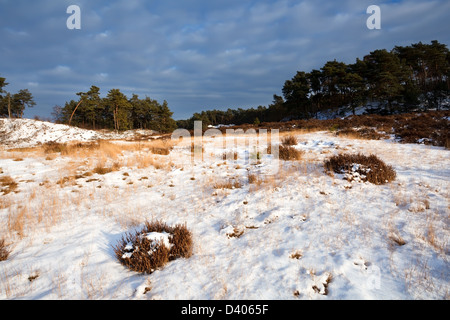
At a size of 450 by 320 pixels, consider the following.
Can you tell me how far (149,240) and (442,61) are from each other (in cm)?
5844

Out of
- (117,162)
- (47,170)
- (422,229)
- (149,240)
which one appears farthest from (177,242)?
(47,170)

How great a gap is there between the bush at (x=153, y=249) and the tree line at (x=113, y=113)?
46674mm

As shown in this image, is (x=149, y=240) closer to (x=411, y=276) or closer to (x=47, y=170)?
(x=411, y=276)

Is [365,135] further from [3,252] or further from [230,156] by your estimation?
[3,252]

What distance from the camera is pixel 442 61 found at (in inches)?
1451

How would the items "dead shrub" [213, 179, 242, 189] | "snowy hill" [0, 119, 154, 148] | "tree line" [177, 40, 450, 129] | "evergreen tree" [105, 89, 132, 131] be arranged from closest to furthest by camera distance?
"dead shrub" [213, 179, 242, 189]
"snowy hill" [0, 119, 154, 148]
"tree line" [177, 40, 450, 129]
"evergreen tree" [105, 89, 132, 131]

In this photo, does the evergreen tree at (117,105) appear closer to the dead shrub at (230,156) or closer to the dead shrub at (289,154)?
the dead shrub at (230,156)

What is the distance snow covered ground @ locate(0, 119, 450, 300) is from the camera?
230 cm

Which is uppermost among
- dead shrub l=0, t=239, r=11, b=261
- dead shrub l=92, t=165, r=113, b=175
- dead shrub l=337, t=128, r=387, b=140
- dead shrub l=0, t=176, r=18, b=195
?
dead shrub l=337, t=128, r=387, b=140

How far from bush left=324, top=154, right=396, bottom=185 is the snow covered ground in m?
0.28

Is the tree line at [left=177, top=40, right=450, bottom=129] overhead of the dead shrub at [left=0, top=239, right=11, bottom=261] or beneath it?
overhead

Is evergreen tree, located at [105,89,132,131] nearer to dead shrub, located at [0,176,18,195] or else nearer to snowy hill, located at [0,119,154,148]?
snowy hill, located at [0,119,154,148]

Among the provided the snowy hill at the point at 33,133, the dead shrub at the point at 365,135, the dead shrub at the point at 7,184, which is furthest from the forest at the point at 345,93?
the dead shrub at the point at 7,184

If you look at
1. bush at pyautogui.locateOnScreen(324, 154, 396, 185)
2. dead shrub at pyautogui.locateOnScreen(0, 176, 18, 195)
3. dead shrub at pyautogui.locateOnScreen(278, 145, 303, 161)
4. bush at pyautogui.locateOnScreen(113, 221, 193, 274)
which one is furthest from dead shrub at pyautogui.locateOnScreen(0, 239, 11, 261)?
dead shrub at pyautogui.locateOnScreen(278, 145, 303, 161)
